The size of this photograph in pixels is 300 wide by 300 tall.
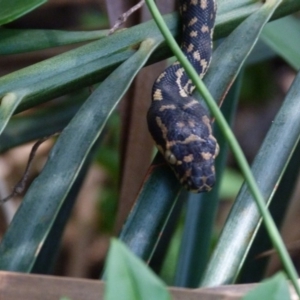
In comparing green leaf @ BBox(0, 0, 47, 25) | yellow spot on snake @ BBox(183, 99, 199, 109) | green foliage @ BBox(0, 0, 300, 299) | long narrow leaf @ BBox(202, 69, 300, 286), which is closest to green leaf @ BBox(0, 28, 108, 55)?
green foliage @ BBox(0, 0, 300, 299)

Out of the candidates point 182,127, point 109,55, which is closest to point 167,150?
point 182,127

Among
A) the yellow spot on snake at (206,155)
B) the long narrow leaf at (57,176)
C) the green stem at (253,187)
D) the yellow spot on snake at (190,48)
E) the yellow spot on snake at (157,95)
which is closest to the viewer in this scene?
the green stem at (253,187)

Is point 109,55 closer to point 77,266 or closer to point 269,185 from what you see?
point 269,185

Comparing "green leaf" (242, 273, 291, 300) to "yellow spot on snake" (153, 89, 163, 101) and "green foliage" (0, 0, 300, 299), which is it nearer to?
"green foliage" (0, 0, 300, 299)

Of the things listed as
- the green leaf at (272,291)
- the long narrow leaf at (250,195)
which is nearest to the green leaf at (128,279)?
the green leaf at (272,291)

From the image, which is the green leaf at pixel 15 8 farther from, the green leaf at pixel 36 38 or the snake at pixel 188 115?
the snake at pixel 188 115

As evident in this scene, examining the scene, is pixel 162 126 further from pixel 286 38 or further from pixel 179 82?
pixel 286 38
